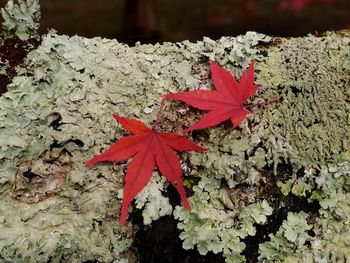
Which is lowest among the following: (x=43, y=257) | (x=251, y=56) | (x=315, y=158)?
(x=43, y=257)

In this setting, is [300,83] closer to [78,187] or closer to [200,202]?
[200,202]

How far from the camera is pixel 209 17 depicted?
17.5 feet

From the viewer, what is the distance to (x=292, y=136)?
132 centimetres

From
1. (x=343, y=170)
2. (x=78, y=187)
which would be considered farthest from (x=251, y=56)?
(x=78, y=187)

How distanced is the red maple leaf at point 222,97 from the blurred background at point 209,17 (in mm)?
3475

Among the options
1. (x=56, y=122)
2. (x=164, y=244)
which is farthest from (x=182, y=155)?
(x=56, y=122)

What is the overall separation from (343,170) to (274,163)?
0.70 ft

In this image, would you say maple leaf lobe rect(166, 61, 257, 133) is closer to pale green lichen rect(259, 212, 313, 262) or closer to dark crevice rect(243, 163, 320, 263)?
dark crevice rect(243, 163, 320, 263)

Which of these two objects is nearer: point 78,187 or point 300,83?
point 78,187

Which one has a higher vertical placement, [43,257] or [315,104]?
[315,104]

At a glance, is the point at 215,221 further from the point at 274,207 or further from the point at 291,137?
the point at 291,137

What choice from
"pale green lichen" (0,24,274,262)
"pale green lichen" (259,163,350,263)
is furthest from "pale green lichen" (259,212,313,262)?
"pale green lichen" (0,24,274,262)

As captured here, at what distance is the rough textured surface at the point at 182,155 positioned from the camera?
1231 mm

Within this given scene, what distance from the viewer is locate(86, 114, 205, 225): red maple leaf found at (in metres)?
1.21
